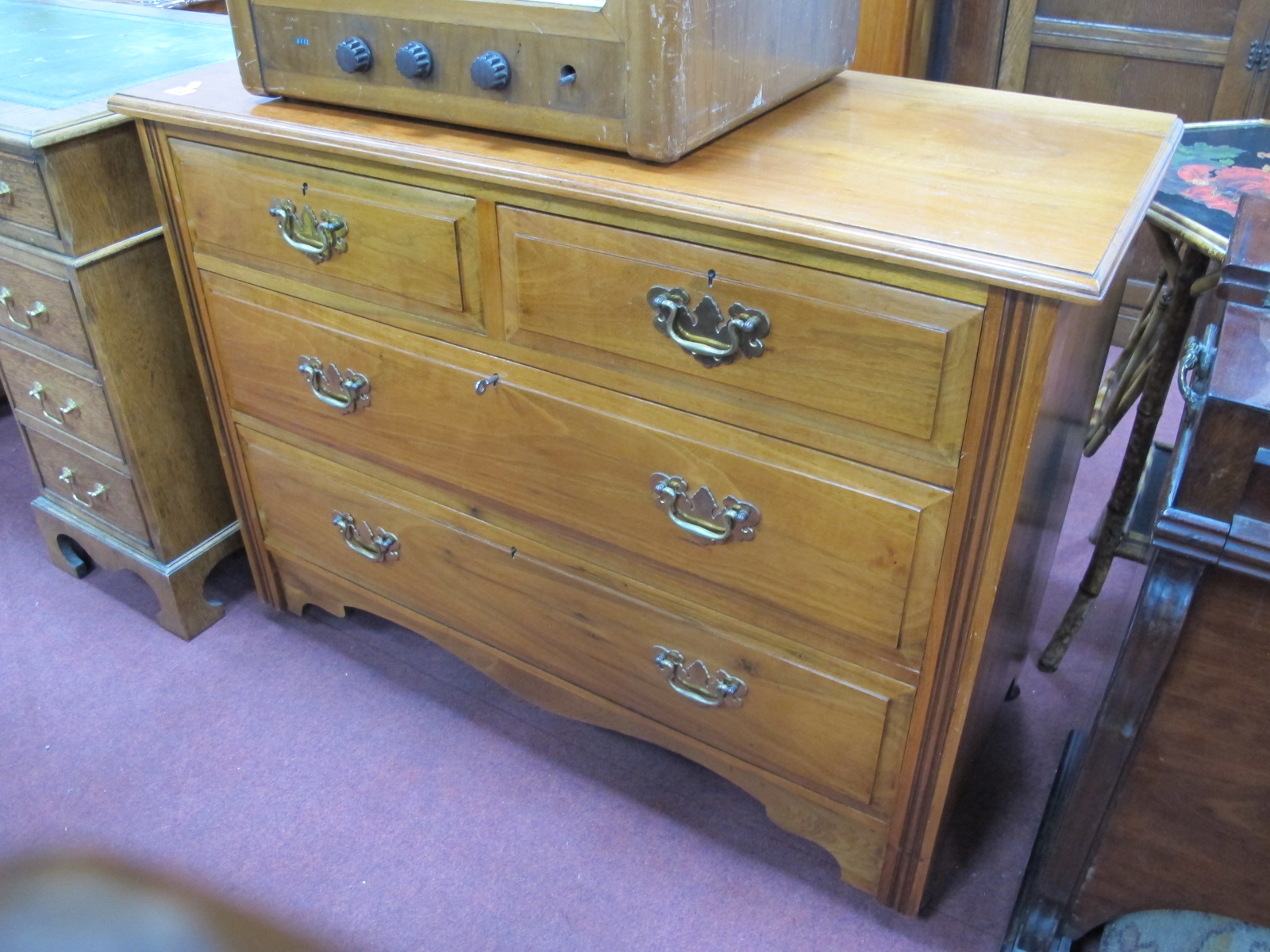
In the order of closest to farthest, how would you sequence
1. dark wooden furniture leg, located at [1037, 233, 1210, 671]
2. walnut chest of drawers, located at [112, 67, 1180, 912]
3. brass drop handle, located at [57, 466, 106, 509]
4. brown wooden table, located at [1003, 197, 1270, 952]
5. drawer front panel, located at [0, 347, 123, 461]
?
brown wooden table, located at [1003, 197, 1270, 952], walnut chest of drawers, located at [112, 67, 1180, 912], dark wooden furniture leg, located at [1037, 233, 1210, 671], drawer front panel, located at [0, 347, 123, 461], brass drop handle, located at [57, 466, 106, 509]

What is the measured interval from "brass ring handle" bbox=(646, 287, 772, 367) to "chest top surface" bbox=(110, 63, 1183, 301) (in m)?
0.08

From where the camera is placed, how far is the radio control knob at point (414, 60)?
106cm

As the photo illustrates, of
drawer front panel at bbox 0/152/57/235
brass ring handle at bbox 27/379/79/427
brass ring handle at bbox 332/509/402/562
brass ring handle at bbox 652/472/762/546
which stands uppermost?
drawer front panel at bbox 0/152/57/235

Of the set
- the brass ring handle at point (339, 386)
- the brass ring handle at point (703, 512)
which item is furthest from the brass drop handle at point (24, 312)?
the brass ring handle at point (703, 512)

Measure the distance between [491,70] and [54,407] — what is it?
1097 millimetres

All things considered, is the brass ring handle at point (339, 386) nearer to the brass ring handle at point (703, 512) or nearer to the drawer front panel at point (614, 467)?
the drawer front panel at point (614, 467)

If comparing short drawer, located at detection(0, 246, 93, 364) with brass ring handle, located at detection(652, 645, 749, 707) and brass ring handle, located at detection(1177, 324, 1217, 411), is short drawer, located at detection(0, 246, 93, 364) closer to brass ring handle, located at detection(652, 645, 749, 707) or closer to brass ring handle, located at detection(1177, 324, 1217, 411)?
brass ring handle, located at detection(652, 645, 749, 707)

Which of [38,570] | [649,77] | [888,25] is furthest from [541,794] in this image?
[888,25]

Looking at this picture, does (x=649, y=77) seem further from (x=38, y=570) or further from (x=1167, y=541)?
(x=38, y=570)

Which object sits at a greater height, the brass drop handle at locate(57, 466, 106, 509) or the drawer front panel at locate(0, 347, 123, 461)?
the drawer front panel at locate(0, 347, 123, 461)

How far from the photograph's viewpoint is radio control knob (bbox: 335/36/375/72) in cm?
111

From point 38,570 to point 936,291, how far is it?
1.81 metres

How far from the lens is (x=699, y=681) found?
1.25 m

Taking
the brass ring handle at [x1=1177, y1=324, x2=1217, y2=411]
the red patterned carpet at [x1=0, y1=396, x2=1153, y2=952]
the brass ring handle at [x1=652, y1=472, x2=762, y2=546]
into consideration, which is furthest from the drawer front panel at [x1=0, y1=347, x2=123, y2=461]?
the brass ring handle at [x1=1177, y1=324, x2=1217, y2=411]
